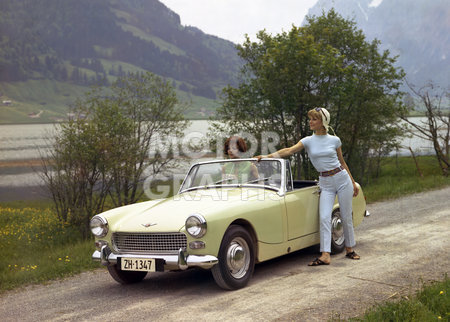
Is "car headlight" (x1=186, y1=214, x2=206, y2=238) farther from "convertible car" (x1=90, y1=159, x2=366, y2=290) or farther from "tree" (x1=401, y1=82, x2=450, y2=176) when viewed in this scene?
"tree" (x1=401, y1=82, x2=450, y2=176)

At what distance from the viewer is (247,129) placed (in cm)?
2020

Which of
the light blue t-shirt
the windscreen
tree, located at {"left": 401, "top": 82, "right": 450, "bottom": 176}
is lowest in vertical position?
the windscreen

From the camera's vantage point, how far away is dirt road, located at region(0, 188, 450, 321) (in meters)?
4.69

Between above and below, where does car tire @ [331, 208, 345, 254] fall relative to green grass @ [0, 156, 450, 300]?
above

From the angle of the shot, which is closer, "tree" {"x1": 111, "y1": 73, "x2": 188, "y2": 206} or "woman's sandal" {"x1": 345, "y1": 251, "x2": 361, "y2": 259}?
"woman's sandal" {"x1": 345, "y1": 251, "x2": 361, "y2": 259}

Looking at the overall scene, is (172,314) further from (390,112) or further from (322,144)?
(390,112)

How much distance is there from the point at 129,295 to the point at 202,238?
3.80 ft

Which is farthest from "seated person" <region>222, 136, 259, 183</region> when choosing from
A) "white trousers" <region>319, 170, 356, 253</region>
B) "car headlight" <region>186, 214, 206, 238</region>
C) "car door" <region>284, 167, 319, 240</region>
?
"car headlight" <region>186, 214, 206, 238</region>

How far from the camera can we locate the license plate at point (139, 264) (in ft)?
17.3

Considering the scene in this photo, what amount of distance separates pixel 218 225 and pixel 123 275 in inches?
61.6

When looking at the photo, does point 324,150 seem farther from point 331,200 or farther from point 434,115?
point 434,115

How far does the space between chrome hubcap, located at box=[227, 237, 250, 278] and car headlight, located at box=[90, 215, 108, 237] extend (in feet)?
4.98

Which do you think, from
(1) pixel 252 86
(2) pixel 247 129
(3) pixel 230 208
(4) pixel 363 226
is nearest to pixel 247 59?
(1) pixel 252 86

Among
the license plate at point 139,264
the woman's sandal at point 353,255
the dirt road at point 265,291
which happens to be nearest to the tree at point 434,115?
the dirt road at point 265,291
